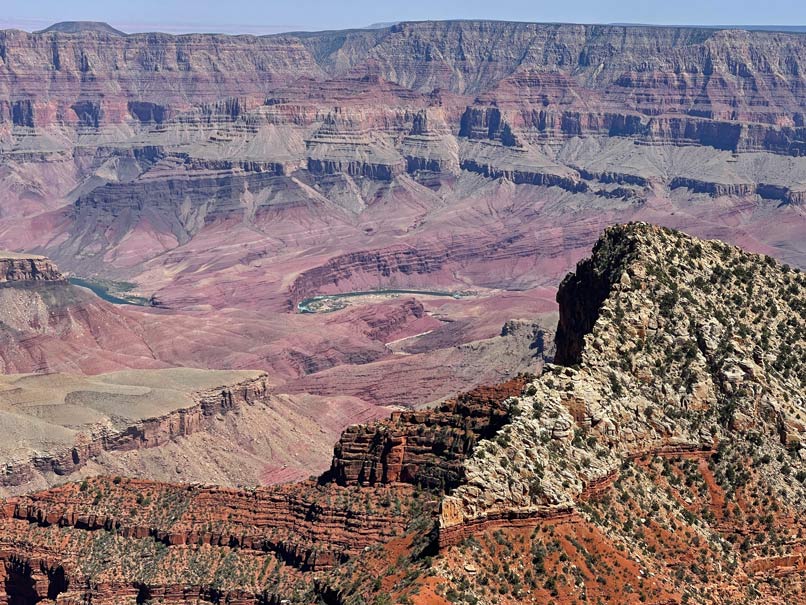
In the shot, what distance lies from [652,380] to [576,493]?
7.85 meters

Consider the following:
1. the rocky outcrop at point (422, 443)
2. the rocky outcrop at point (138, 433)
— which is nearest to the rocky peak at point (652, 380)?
the rocky outcrop at point (422, 443)

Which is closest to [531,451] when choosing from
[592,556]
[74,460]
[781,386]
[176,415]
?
[592,556]

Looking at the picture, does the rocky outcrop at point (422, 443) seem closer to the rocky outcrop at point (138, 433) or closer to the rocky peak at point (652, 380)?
the rocky peak at point (652, 380)

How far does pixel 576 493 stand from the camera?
45625mm

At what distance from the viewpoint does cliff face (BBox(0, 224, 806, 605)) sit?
43750 mm

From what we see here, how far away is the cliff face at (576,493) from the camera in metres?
43.8

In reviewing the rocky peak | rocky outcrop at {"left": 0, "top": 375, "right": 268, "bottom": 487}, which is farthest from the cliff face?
rocky outcrop at {"left": 0, "top": 375, "right": 268, "bottom": 487}

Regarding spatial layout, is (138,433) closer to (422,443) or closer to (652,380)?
(422,443)

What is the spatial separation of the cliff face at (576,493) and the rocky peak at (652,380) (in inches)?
2.9

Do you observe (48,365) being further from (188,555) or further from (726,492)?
(726,492)

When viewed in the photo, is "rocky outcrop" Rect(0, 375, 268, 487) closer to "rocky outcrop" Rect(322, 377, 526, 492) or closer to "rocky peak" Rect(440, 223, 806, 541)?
"rocky outcrop" Rect(322, 377, 526, 492)

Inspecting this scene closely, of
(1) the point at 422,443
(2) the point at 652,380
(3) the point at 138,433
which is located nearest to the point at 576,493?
(2) the point at 652,380

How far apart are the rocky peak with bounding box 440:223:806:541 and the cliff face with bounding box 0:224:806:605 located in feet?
0.24

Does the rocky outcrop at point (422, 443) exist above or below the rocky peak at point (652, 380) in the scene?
below
